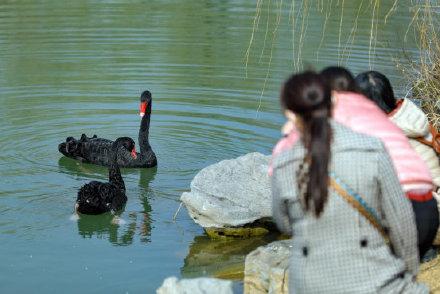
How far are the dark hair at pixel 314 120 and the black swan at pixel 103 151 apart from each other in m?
6.30

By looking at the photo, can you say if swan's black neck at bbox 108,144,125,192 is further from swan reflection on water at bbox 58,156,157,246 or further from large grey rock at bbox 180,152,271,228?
large grey rock at bbox 180,152,271,228

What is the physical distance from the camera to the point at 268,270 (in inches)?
214

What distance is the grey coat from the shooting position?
10.9 ft

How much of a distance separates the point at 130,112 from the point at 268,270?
6499 mm

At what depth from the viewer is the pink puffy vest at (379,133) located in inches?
136

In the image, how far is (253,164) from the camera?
25.8 feet

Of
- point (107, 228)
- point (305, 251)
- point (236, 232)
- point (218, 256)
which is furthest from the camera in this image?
point (107, 228)

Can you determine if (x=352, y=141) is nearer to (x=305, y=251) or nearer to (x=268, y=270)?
(x=305, y=251)

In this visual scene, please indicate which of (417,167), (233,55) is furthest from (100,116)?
(417,167)

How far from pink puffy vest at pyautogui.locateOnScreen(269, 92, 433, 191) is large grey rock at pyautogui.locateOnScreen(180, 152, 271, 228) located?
3592 mm

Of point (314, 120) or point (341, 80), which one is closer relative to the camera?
point (314, 120)

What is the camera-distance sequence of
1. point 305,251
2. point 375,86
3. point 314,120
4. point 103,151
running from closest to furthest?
point 314,120 → point 305,251 → point 375,86 → point 103,151

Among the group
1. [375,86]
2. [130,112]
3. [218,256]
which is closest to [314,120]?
[375,86]

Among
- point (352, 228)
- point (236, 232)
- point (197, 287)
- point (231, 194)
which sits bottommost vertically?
point (236, 232)
